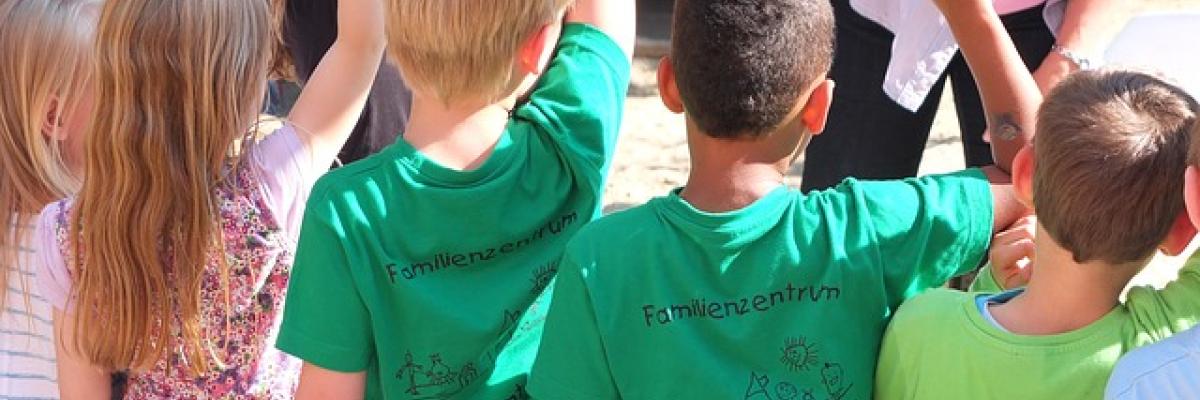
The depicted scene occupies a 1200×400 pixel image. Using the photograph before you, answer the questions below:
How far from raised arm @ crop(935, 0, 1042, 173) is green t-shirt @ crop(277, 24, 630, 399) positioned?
45 centimetres

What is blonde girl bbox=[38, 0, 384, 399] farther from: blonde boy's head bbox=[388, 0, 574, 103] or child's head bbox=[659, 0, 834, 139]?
child's head bbox=[659, 0, 834, 139]

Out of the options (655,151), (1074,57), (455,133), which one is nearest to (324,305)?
(455,133)

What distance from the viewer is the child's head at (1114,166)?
5.12ft

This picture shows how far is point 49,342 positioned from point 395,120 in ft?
2.70

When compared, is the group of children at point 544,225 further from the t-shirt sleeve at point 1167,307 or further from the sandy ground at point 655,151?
the sandy ground at point 655,151

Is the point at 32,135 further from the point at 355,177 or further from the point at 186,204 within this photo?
the point at 355,177

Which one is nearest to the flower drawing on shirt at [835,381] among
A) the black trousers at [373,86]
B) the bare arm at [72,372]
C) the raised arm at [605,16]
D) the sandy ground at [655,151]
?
the raised arm at [605,16]

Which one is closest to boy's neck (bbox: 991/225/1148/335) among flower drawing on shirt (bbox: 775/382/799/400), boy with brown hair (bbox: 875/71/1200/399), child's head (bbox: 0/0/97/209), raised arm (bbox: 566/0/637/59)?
boy with brown hair (bbox: 875/71/1200/399)

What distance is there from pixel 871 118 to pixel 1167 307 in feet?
4.32

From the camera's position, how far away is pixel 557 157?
1921 millimetres

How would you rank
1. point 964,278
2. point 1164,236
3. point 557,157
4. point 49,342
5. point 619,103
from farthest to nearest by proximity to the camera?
1. point 964,278
2. point 49,342
3. point 619,103
4. point 557,157
5. point 1164,236

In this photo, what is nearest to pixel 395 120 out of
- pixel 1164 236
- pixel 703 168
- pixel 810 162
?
pixel 810 162

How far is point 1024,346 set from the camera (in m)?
1.62

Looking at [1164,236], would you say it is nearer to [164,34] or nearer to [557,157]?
[557,157]
